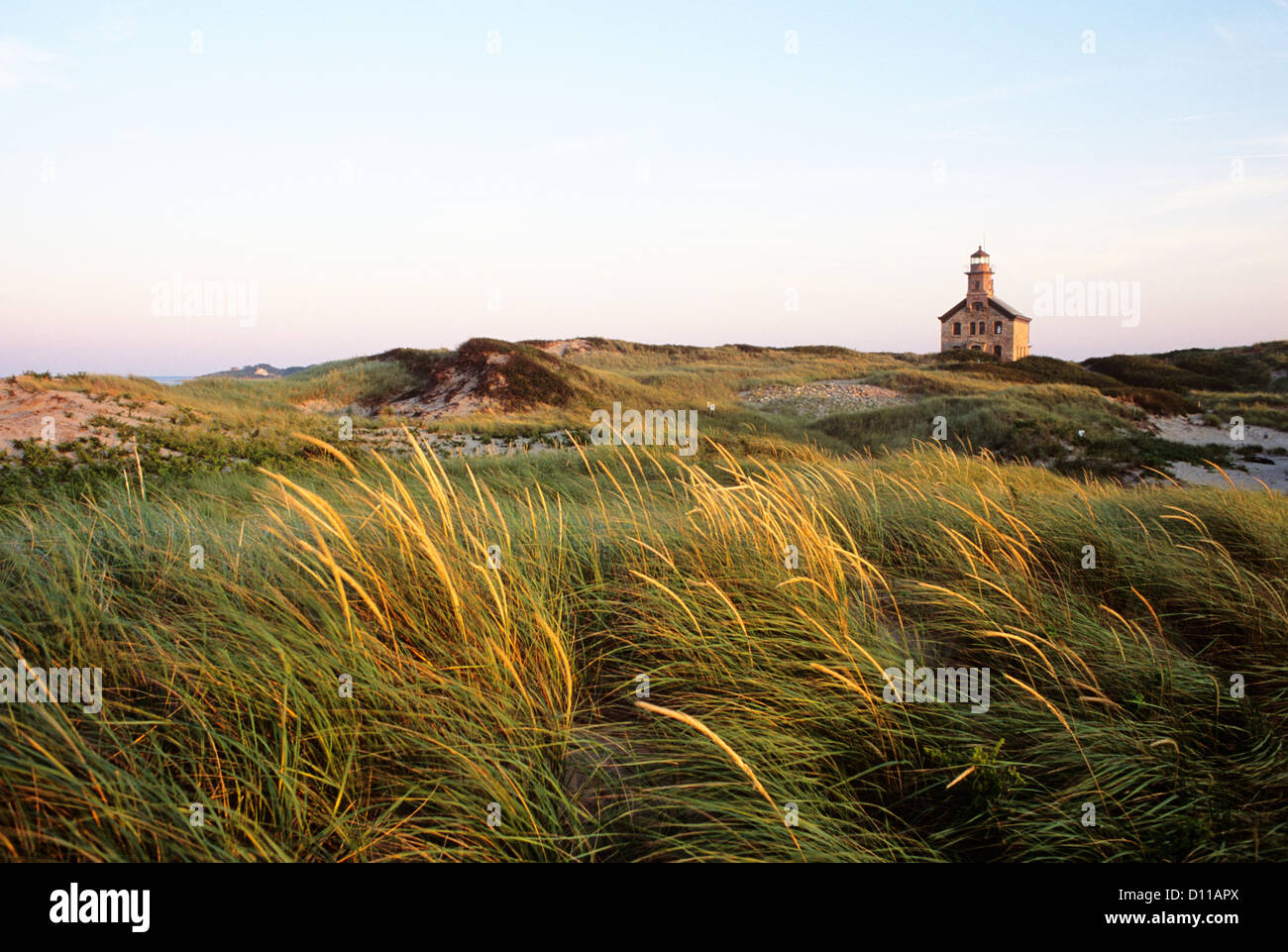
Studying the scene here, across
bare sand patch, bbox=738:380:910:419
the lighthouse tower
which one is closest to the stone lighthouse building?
the lighthouse tower

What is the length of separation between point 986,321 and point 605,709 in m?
58.6

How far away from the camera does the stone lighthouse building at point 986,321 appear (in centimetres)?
5140

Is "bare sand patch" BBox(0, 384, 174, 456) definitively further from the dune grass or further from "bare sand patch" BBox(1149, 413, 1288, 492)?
"bare sand patch" BBox(1149, 413, 1288, 492)

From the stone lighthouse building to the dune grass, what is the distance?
55.1 meters

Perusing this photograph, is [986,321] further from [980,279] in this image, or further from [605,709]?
[605,709]

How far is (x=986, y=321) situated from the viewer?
5262 cm

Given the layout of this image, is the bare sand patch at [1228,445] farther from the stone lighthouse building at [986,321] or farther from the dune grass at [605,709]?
the stone lighthouse building at [986,321]

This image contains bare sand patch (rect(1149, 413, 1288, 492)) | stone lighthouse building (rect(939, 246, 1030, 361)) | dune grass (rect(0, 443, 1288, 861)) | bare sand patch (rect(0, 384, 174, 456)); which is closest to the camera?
dune grass (rect(0, 443, 1288, 861))

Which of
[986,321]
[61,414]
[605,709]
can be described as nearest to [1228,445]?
[605,709]

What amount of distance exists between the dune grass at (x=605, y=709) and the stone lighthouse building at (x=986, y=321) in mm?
55072

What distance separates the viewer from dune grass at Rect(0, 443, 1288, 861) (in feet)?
5.97
